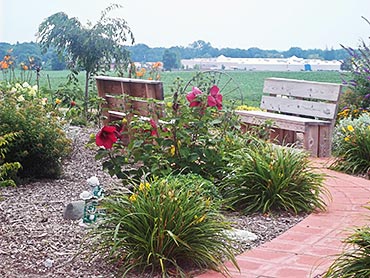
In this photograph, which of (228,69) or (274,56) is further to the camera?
(274,56)

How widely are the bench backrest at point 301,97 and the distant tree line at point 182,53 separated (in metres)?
2.26

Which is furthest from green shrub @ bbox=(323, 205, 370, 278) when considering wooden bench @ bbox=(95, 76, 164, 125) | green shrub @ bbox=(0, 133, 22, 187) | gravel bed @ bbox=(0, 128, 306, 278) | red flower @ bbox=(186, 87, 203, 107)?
green shrub @ bbox=(0, 133, 22, 187)

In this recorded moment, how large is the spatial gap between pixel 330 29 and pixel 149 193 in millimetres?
7309

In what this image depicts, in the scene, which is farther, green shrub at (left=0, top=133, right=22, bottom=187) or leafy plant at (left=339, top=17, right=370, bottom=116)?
leafy plant at (left=339, top=17, right=370, bottom=116)

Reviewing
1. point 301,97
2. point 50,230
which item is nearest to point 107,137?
point 50,230

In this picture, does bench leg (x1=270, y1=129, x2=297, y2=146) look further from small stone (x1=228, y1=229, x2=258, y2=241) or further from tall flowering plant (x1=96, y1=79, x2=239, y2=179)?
small stone (x1=228, y1=229, x2=258, y2=241)

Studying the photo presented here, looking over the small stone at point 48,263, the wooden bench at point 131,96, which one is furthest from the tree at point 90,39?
the small stone at point 48,263

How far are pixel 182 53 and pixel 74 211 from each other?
7.21 metres

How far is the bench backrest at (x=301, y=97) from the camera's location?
7379 millimetres

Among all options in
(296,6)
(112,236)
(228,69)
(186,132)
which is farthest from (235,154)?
(296,6)

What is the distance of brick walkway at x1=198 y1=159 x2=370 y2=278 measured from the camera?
3189mm

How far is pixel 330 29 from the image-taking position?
10.0 metres

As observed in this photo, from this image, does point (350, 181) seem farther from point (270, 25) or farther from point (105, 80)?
point (270, 25)

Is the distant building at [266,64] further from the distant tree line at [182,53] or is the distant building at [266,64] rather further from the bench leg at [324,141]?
the bench leg at [324,141]
